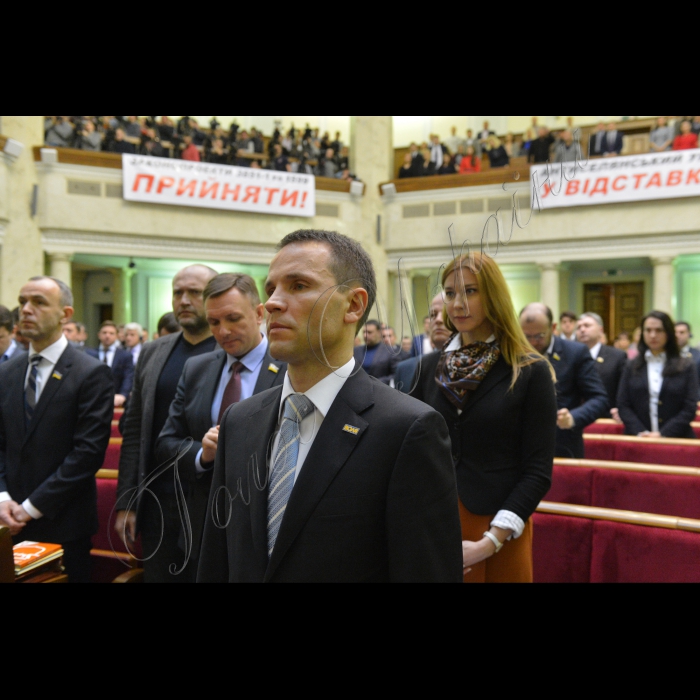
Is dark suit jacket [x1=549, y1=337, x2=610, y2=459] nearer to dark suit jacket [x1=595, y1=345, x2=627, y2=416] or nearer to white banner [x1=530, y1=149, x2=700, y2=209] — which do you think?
dark suit jacket [x1=595, y1=345, x2=627, y2=416]

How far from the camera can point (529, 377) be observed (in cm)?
160

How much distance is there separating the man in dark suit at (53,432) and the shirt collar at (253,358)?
602 millimetres

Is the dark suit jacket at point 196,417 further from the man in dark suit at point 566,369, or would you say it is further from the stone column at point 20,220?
the stone column at point 20,220

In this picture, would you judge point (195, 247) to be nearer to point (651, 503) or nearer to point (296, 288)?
point (651, 503)

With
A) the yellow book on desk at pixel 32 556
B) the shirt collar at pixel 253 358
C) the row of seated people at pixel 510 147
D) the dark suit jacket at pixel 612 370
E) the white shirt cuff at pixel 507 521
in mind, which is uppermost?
the row of seated people at pixel 510 147

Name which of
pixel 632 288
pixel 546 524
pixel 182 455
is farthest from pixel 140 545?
pixel 632 288

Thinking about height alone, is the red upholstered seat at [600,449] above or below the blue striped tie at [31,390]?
below

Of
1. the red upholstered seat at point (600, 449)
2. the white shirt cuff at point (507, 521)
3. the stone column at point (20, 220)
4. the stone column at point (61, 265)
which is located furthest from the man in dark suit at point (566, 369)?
the stone column at point (61, 265)

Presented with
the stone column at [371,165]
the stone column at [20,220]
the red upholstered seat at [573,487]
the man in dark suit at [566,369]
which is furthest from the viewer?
the stone column at [371,165]

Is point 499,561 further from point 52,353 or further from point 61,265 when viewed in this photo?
point 61,265

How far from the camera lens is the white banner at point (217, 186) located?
38.1ft

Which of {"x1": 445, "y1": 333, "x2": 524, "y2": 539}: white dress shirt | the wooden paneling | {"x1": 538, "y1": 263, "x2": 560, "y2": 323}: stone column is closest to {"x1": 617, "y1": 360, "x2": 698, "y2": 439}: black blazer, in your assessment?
{"x1": 445, "y1": 333, "x2": 524, "y2": 539}: white dress shirt

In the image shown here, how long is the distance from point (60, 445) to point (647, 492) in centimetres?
211

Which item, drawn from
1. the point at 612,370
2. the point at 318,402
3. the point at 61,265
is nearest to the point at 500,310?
the point at 318,402
